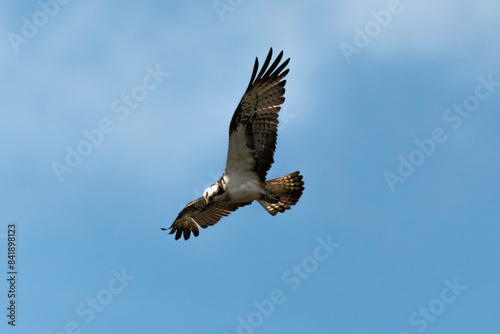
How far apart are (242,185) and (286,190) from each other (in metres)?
0.86

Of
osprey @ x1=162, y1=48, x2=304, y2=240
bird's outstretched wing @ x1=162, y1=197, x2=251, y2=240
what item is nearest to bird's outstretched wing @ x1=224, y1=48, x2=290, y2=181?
osprey @ x1=162, y1=48, x2=304, y2=240

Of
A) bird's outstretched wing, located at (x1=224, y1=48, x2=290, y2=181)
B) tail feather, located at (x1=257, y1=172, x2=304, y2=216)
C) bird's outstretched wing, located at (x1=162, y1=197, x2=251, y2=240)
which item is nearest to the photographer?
bird's outstretched wing, located at (x1=224, y1=48, x2=290, y2=181)

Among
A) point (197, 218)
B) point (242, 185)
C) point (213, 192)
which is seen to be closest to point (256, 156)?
point (242, 185)

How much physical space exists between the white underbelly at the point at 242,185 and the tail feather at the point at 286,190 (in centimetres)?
29

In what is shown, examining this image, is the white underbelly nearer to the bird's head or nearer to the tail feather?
the bird's head

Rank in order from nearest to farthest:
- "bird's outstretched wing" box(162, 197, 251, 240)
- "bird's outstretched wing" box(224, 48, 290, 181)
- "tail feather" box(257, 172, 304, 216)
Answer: "bird's outstretched wing" box(224, 48, 290, 181), "tail feather" box(257, 172, 304, 216), "bird's outstretched wing" box(162, 197, 251, 240)

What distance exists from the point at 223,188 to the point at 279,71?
7.48ft

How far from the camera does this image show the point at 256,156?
1276 cm

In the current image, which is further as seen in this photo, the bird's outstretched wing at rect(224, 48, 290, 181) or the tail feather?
the tail feather

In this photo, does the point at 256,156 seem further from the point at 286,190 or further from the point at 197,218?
the point at 197,218

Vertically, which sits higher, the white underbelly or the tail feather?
the white underbelly

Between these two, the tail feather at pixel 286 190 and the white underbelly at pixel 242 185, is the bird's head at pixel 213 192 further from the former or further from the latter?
the tail feather at pixel 286 190

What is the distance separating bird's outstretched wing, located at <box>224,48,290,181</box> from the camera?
12.3m

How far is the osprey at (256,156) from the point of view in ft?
40.6
